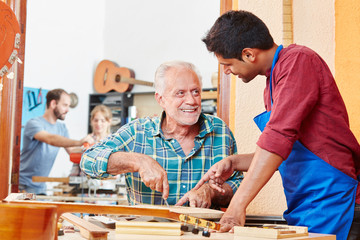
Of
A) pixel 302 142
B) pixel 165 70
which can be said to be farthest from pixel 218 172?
pixel 165 70

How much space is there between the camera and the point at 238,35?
144 cm

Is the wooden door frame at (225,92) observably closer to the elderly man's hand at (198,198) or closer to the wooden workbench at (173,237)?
the elderly man's hand at (198,198)

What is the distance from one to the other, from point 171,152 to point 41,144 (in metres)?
3.57

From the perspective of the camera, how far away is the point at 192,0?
28.1 ft

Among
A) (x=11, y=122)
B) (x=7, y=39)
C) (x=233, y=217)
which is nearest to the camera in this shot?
(x=233, y=217)

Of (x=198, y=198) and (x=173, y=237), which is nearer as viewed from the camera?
(x=173, y=237)

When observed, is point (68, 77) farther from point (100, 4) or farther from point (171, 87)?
point (171, 87)

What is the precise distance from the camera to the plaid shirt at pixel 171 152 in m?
1.96

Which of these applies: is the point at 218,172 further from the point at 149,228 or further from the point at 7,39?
the point at 7,39

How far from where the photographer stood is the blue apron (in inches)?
52.1

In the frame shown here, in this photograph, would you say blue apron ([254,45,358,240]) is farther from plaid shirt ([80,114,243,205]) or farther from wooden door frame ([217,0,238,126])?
wooden door frame ([217,0,238,126])

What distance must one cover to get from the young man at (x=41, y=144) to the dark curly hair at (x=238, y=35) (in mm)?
3823

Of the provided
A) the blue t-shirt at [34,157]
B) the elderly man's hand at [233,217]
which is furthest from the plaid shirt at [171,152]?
the blue t-shirt at [34,157]

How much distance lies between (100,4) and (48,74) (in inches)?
87.4
